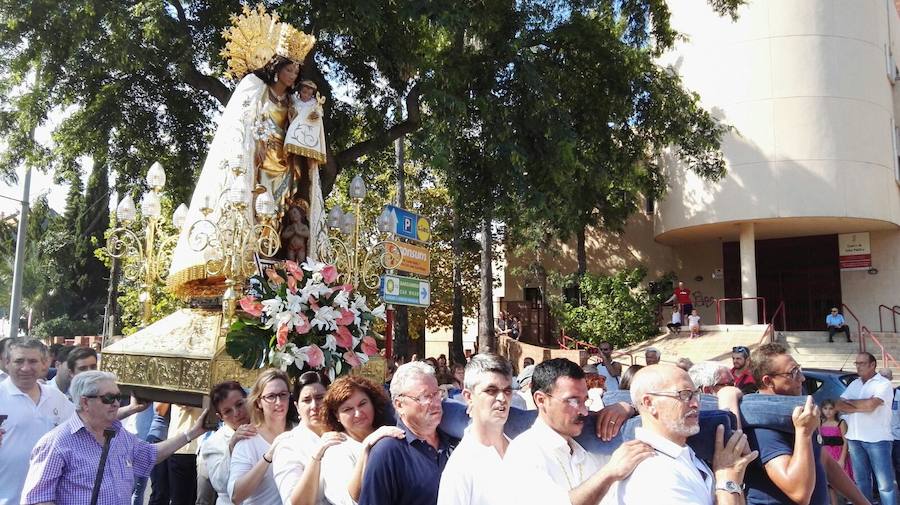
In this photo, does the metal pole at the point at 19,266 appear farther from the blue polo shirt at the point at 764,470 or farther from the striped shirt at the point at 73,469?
the blue polo shirt at the point at 764,470

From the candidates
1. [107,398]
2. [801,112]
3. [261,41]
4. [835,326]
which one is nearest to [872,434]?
[107,398]

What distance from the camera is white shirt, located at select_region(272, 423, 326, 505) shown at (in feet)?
12.0

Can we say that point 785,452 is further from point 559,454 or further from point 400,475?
point 400,475

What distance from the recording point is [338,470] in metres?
3.47

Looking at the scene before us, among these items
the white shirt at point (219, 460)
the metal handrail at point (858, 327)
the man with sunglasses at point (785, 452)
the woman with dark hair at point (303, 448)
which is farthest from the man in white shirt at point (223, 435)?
the metal handrail at point (858, 327)

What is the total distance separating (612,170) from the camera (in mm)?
13672

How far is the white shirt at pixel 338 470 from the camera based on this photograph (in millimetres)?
3443

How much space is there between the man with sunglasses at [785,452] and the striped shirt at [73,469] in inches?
123

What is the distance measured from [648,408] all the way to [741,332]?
21.6 meters

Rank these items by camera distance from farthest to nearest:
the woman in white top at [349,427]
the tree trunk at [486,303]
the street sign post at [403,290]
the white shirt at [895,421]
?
1. the tree trunk at [486,303]
2. the street sign post at [403,290]
3. the white shirt at [895,421]
4. the woman in white top at [349,427]

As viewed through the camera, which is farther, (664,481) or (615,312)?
(615,312)

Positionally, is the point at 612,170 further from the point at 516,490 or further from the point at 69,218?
the point at 69,218

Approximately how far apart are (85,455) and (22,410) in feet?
4.51

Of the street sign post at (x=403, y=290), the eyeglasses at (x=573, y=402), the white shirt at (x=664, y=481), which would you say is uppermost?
the street sign post at (x=403, y=290)
